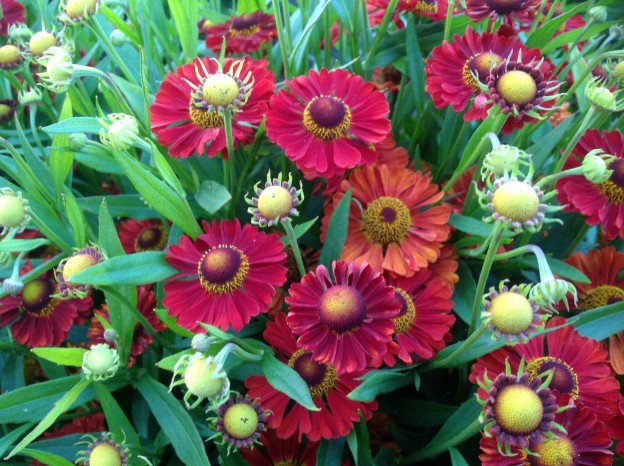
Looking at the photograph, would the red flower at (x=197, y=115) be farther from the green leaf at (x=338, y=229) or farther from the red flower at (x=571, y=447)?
the red flower at (x=571, y=447)

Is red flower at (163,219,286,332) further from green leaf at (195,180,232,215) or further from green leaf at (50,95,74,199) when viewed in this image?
green leaf at (50,95,74,199)

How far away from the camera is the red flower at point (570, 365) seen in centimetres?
66

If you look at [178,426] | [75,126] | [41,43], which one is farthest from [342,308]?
[41,43]

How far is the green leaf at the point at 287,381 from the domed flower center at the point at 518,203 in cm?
26

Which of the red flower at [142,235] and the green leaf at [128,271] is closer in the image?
the green leaf at [128,271]

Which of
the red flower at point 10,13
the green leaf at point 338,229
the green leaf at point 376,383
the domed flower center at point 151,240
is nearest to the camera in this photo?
the green leaf at point 376,383

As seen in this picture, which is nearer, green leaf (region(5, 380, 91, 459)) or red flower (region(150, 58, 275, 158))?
green leaf (region(5, 380, 91, 459))

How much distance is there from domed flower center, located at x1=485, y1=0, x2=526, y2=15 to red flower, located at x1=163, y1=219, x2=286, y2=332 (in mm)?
404

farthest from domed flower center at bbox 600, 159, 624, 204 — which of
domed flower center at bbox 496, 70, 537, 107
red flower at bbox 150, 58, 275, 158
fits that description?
red flower at bbox 150, 58, 275, 158

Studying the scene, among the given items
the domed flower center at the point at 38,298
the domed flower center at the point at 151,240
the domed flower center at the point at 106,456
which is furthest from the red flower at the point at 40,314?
the domed flower center at the point at 106,456

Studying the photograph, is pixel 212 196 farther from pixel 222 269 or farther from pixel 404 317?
pixel 404 317

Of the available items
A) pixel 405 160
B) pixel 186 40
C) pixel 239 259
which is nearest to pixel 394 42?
pixel 405 160

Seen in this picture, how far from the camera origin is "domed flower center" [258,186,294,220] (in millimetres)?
620

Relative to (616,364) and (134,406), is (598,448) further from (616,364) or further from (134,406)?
(134,406)
